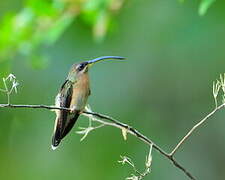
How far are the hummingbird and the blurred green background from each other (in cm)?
324

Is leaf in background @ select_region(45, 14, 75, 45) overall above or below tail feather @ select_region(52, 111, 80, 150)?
above

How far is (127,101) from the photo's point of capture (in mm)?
7094

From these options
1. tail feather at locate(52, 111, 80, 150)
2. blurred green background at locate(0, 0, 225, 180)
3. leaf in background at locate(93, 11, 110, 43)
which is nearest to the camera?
tail feather at locate(52, 111, 80, 150)

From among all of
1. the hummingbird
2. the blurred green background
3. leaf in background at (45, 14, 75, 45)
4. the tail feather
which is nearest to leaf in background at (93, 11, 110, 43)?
leaf in background at (45, 14, 75, 45)

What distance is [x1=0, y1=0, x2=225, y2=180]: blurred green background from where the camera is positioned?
661 cm

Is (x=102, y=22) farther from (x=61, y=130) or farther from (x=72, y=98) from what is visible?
(x=61, y=130)

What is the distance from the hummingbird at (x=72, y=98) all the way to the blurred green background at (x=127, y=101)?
10.6 ft

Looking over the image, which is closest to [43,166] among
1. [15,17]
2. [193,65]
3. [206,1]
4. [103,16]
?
[193,65]

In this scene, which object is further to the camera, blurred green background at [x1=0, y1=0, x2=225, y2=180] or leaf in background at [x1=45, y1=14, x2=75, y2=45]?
blurred green background at [x1=0, y1=0, x2=225, y2=180]

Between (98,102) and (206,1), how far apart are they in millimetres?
3935

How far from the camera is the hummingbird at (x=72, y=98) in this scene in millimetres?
2611

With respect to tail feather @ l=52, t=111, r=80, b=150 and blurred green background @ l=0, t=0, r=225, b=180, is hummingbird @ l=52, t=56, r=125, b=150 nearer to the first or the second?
tail feather @ l=52, t=111, r=80, b=150

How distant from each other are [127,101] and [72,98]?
424cm

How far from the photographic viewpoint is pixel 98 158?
23.3 ft
